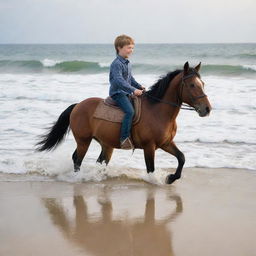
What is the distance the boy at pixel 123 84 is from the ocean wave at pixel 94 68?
19620 mm

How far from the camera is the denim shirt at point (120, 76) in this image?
5.48 m

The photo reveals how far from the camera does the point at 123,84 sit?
17.9ft

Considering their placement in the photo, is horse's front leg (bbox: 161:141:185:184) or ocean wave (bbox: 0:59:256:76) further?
ocean wave (bbox: 0:59:256:76)

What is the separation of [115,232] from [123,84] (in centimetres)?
205

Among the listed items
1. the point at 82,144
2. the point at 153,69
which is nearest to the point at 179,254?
the point at 82,144

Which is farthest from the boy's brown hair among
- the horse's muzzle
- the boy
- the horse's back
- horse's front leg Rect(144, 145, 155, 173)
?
horse's front leg Rect(144, 145, 155, 173)

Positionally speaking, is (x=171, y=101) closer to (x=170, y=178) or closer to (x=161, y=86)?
(x=161, y=86)

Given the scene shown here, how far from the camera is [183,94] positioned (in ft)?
17.8

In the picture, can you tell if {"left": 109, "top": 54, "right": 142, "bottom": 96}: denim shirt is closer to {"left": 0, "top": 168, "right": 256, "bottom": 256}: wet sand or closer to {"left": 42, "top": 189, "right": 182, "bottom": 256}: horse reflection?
{"left": 0, "top": 168, "right": 256, "bottom": 256}: wet sand

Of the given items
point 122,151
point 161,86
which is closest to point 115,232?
point 161,86

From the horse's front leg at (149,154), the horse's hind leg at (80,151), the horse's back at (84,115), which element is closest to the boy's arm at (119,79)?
the horse's back at (84,115)

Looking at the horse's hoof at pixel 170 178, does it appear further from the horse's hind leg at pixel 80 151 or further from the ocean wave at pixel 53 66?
the ocean wave at pixel 53 66

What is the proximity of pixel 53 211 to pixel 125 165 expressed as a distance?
7.63 ft

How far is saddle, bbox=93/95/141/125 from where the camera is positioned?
565cm
